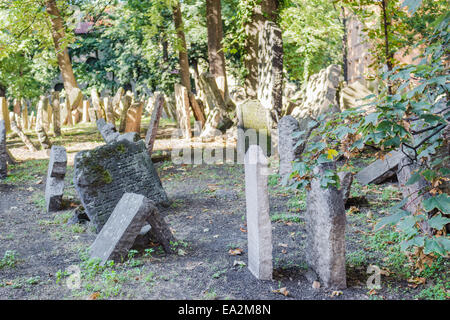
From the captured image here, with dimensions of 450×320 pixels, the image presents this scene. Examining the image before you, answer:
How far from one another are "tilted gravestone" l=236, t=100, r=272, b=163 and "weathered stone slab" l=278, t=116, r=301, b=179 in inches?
55.6

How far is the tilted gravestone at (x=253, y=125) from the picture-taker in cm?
999

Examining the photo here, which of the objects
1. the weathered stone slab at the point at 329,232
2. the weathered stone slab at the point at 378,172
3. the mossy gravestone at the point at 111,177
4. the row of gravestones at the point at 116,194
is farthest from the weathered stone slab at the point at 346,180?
the mossy gravestone at the point at 111,177

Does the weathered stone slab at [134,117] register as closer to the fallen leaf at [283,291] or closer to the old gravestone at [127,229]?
the old gravestone at [127,229]

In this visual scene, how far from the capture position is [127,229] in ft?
15.4

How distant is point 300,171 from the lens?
3.46 metres

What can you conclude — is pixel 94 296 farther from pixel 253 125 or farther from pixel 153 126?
pixel 253 125

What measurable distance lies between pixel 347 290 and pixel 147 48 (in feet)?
61.1

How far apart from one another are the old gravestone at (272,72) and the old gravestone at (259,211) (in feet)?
22.4

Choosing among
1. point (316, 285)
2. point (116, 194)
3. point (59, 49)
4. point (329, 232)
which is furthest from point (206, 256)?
point (59, 49)

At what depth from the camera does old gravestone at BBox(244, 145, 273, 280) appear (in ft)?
13.2

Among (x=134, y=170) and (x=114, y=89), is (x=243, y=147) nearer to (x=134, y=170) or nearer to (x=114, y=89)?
(x=134, y=170)

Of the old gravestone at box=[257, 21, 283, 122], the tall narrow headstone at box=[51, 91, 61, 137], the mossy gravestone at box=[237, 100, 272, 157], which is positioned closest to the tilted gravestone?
the mossy gravestone at box=[237, 100, 272, 157]

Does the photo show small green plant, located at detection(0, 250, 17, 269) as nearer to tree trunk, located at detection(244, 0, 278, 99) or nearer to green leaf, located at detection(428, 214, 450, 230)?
green leaf, located at detection(428, 214, 450, 230)
